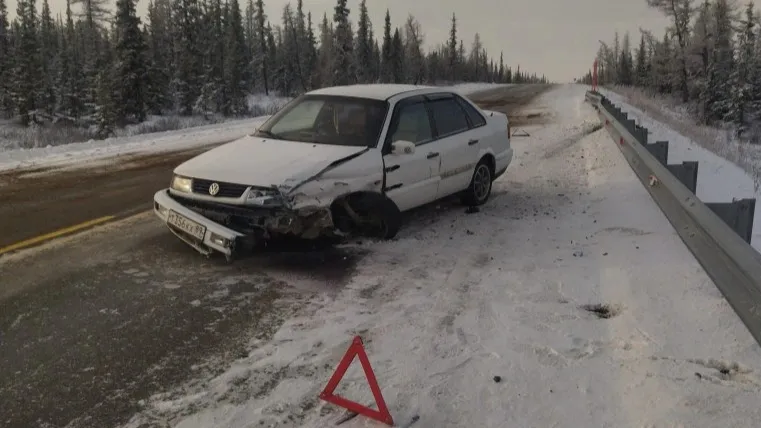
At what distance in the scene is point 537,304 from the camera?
4.77 meters

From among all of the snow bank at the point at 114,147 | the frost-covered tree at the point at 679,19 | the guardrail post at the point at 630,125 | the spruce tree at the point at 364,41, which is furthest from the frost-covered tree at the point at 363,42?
the guardrail post at the point at 630,125

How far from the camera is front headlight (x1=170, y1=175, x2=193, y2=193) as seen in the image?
601 cm

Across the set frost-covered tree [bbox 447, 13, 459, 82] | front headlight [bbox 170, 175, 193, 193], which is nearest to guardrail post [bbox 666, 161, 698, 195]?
front headlight [bbox 170, 175, 193, 193]

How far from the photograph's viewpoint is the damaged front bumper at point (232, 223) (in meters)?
5.51

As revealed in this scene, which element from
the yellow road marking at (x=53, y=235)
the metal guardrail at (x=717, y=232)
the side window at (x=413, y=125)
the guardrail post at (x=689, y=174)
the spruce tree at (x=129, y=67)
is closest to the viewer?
the metal guardrail at (x=717, y=232)

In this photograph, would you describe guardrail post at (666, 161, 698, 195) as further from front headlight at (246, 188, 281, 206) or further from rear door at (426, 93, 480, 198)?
front headlight at (246, 188, 281, 206)

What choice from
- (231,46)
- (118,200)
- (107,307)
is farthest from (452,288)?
(231,46)

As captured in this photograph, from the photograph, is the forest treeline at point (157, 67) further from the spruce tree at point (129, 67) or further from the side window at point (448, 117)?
the side window at point (448, 117)

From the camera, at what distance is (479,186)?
830cm

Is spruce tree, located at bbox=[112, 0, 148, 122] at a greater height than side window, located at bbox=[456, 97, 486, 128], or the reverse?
spruce tree, located at bbox=[112, 0, 148, 122]

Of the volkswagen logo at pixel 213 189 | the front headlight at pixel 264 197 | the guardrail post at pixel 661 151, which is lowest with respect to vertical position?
the front headlight at pixel 264 197

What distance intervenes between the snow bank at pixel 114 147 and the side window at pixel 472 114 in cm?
758

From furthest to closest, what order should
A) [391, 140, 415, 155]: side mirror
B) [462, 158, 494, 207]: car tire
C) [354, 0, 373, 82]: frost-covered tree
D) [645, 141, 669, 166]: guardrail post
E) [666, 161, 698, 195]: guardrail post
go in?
1. [354, 0, 373, 82]: frost-covered tree
2. [462, 158, 494, 207]: car tire
3. [645, 141, 669, 166]: guardrail post
4. [391, 140, 415, 155]: side mirror
5. [666, 161, 698, 195]: guardrail post

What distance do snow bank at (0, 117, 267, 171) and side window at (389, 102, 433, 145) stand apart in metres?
7.43
